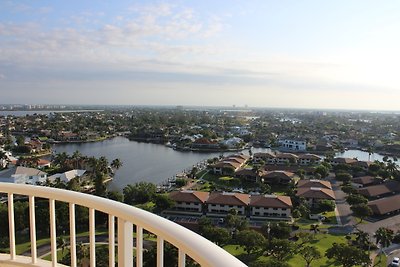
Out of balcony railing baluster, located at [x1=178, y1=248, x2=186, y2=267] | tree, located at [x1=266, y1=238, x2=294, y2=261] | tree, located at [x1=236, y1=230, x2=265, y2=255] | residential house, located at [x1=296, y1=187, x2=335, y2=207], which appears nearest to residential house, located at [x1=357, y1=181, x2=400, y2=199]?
residential house, located at [x1=296, y1=187, x2=335, y2=207]

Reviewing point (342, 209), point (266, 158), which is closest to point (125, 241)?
point (342, 209)

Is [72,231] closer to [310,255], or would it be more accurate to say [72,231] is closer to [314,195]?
[310,255]

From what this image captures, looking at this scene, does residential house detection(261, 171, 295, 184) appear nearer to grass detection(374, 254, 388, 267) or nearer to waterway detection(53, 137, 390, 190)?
waterway detection(53, 137, 390, 190)

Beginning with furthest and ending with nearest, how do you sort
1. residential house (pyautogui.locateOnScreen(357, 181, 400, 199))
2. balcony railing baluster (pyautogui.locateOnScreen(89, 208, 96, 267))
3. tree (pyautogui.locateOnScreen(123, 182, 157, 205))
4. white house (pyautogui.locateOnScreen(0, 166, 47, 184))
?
residential house (pyautogui.locateOnScreen(357, 181, 400, 199)) → white house (pyautogui.locateOnScreen(0, 166, 47, 184)) → tree (pyautogui.locateOnScreen(123, 182, 157, 205)) → balcony railing baluster (pyautogui.locateOnScreen(89, 208, 96, 267))

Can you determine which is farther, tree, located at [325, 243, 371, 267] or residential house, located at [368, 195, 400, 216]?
residential house, located at [368, 195, 400, 216]

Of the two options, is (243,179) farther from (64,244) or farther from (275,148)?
(275,148)

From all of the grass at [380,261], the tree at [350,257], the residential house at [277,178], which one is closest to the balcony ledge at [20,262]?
the tree at [350,257]
